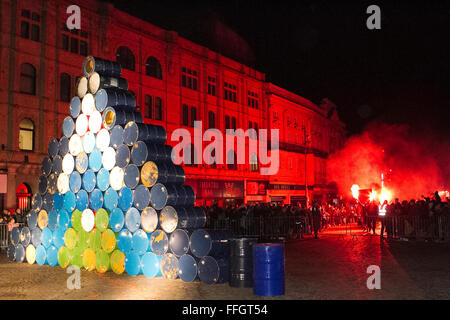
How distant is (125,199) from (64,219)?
265 cm

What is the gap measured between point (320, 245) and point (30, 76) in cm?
2014

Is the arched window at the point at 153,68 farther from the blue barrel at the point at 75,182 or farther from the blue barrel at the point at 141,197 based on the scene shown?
the blue barrel at the point at 141,197

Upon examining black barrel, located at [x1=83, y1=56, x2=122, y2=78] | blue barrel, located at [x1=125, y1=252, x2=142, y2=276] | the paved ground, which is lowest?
the paved ground

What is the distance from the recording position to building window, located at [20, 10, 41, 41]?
27.5 m

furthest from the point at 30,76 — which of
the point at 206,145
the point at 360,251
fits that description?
the point at 360,251

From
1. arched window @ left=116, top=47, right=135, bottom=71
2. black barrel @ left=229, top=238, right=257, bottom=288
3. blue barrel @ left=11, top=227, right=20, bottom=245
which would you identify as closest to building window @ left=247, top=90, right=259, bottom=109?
arched window @ left=116, top=47, right=135, bottom=71

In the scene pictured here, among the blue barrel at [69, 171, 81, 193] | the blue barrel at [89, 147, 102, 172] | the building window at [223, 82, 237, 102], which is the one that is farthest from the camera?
the building window at [223, 82, 237, 102]

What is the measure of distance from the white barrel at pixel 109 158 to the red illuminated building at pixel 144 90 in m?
15.8

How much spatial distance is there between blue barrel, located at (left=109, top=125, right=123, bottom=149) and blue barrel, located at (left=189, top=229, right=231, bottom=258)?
361 cm

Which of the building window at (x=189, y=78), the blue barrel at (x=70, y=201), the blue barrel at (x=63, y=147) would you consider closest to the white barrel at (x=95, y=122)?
the blue barrel at (x=63, y=147)

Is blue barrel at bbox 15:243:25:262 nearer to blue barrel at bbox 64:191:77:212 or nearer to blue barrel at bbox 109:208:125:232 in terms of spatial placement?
blue barrel at bbox 64:191:77:212

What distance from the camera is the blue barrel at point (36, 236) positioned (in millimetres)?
14312
